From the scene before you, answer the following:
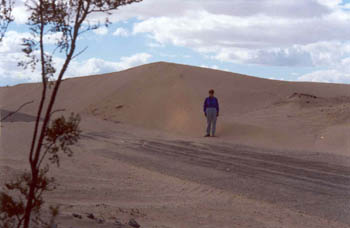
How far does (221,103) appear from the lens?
2598 centimetres

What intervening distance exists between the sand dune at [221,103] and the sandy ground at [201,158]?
0.06m

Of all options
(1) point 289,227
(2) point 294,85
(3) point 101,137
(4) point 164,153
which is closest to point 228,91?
(2) point 294,85

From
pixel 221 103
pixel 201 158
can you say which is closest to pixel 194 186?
pixel 201 158

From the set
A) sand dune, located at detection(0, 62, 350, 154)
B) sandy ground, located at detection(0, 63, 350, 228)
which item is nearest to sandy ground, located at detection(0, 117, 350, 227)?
sandy ground, located at detection(0, 63, 350, 228)

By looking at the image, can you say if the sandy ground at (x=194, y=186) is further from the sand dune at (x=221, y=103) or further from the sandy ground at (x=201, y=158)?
the sand dune at (x=221, y=103)

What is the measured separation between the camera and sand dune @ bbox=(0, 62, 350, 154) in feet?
60.8

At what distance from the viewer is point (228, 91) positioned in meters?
27.6

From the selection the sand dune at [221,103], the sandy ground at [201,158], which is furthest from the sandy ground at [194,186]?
the sand dune at [221,103]

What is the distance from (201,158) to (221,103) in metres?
13.0

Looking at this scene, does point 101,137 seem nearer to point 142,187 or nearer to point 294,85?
point 142,187

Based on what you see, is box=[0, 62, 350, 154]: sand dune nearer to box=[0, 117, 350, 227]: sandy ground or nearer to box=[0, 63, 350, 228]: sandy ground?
box=[0, 63, 350, 228]: sandy ground

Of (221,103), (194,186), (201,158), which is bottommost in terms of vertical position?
(194,186)

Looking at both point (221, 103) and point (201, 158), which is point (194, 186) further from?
point (221, 103)

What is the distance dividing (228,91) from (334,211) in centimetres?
1953
